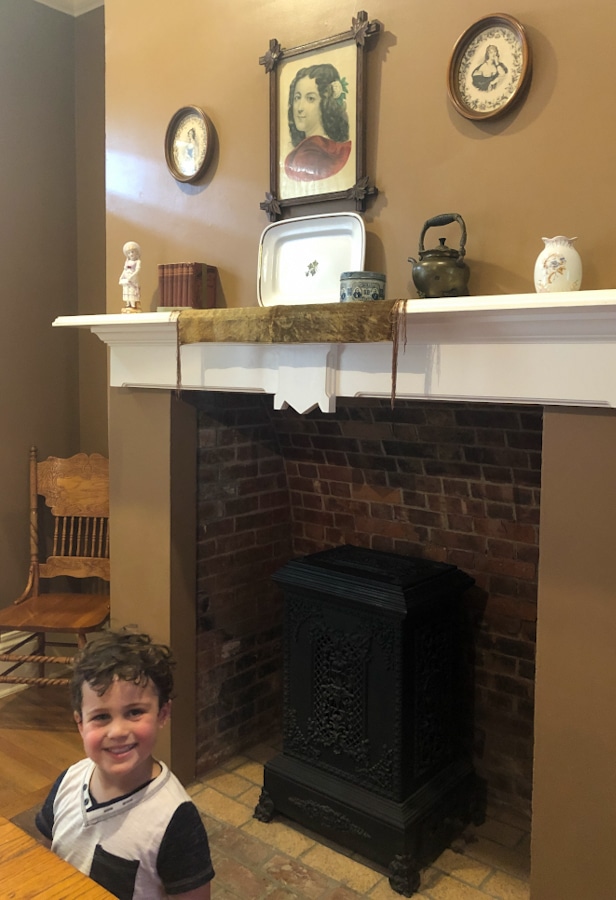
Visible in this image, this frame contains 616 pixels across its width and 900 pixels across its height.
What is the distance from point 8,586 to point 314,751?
1.77 meters

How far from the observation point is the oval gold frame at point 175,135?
242 cm

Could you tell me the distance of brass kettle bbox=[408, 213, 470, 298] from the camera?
181cm

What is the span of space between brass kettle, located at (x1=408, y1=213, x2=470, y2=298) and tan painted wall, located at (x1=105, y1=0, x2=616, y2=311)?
77 millimetres

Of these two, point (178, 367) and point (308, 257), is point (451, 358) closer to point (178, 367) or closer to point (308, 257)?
point (308, 257)

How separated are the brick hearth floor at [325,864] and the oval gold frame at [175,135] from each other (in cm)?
218

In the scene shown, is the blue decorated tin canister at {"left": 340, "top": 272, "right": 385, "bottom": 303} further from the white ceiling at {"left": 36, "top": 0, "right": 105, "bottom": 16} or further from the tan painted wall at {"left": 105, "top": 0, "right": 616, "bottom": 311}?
the white ceiling at {"left": 36, "top": 0, "right": 105, "bottom": 16}

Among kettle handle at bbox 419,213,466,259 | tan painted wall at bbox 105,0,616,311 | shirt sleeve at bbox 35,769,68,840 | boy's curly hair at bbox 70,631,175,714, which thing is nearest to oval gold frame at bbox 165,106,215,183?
tan painted wall at bbox 105,0,616,311

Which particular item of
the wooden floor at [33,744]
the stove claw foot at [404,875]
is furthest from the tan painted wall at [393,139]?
the wooden floor at [33,744]

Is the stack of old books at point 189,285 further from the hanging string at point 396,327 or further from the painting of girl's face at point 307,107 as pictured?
the hanging string at point 396,327

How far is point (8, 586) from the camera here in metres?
3.44

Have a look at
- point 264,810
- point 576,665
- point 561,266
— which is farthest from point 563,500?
point 264,810

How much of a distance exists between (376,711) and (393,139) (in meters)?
1.69

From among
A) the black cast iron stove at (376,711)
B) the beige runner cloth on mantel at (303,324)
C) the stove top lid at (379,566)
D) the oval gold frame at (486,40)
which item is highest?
the oval gold frame at (486,40)

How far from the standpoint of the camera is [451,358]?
6.16ft
